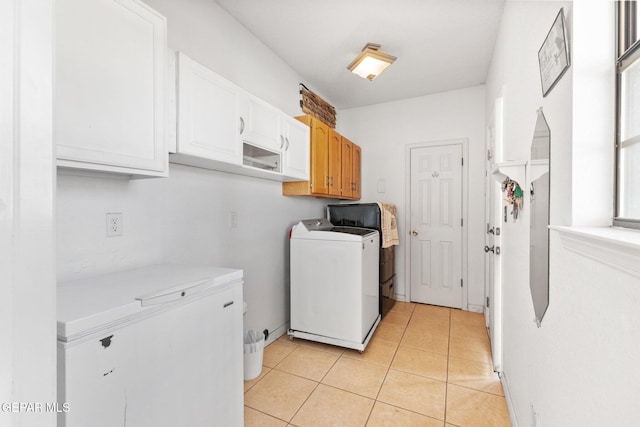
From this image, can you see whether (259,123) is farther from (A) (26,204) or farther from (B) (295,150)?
(A) (26,204)

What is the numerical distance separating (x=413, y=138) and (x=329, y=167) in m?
1.38

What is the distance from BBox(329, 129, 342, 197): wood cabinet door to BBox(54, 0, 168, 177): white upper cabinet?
6.28 feet

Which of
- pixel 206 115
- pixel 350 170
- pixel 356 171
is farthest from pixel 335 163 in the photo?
pixel 206 115

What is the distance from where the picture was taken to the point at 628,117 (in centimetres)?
74

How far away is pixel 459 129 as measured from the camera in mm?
3412

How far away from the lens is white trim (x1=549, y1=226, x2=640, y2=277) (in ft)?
1.71

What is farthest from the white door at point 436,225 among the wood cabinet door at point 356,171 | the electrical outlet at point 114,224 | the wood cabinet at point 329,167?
the electrical outlet at point 114,224

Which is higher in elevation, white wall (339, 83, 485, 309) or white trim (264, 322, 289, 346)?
white wall (339, 83, 485, 309)

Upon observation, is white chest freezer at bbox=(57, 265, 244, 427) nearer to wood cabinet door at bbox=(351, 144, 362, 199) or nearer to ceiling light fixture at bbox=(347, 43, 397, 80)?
ceiling light fixture at bbox=(347, 43, 397, 80)

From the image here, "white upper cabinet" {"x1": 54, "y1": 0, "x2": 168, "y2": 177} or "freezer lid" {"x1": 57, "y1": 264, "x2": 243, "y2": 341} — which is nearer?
"freezer lid" {"x1": 57, "y1": 264, "x2": 243, "y2": 341}

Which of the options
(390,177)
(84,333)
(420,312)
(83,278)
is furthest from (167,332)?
(390,177)

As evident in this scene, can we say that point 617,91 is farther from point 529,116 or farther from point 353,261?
point 353,261

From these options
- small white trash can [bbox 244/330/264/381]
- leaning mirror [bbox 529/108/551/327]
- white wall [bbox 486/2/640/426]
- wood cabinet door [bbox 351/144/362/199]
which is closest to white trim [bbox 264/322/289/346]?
small white trash can [bbox 244/330/264/381]

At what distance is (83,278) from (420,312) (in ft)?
10.5
